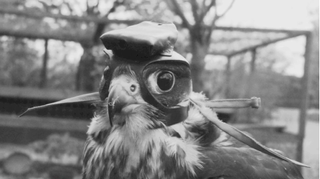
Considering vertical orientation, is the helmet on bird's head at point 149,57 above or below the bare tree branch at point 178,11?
below

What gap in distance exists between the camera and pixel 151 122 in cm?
108

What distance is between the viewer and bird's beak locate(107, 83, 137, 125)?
98 centimetres

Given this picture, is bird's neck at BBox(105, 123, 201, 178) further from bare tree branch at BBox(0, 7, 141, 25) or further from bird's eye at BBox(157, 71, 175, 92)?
bare tree branch at BBox(0, 7, 141, 25)

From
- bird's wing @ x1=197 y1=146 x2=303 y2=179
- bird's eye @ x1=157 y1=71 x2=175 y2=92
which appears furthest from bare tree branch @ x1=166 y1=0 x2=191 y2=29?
bird's eye @ x1=157 y1=71 x2=175 y2=92

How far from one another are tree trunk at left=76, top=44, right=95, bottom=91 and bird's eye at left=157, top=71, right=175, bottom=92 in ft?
8.35

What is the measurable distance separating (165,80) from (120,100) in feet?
0.52

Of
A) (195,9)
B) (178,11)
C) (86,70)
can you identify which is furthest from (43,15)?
(195,9)

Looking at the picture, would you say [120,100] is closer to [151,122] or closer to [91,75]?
[151,122]

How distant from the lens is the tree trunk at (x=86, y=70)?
11.5ft

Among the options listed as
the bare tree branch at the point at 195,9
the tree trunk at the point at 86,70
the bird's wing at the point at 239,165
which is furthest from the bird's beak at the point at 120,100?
the tree trunk at the point at 86,70

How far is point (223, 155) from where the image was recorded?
3.97ft

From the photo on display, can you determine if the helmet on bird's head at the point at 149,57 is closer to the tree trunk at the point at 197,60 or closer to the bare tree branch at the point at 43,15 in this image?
the tree trunk at the point at 197,60

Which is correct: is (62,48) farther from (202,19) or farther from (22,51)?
(202,19)

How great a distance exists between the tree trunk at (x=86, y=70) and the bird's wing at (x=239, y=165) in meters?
2.45
